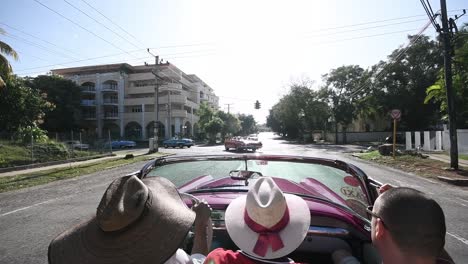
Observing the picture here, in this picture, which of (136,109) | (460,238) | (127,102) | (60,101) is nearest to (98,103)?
(127,102)

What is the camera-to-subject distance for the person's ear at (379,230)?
4.64ft

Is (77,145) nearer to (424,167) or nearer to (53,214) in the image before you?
(53,214)

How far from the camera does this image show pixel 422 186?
11.0 metres

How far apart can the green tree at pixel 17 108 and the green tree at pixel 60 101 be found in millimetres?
29464

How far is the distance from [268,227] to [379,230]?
0.49m

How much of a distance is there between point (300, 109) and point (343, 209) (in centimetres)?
5790

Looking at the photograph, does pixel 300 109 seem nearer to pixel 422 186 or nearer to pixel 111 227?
pixel 422 186

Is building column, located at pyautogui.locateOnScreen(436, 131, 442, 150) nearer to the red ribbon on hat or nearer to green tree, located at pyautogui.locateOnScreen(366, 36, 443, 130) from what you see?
green tree, located at pyautogui.locateOnScreen(366, 36, 443, 130)

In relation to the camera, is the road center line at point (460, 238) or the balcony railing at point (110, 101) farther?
the balcony railing at point (110, 101)

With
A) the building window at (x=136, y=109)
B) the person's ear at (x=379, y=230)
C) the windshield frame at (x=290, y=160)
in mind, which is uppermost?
the building window at (x=136, y=109)

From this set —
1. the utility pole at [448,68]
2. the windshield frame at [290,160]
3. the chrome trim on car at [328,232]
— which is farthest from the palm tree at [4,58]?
the utility pole at [448,68]

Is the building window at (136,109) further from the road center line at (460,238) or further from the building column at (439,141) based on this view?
the road center line at (460,238)

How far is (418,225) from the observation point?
52.1 inches

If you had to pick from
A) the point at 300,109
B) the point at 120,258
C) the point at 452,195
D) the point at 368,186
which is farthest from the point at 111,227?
the point at 300,109
